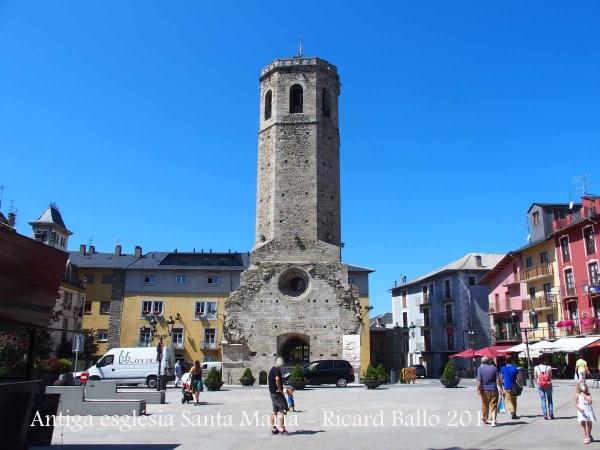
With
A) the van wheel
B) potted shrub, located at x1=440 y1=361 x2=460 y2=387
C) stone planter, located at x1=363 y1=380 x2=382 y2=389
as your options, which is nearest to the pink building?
potted shrub, located at x1=440 y1=361 x2=460 y2=387

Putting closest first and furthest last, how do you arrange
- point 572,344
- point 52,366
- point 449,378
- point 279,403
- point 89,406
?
1. point 279,403
2. point 89,406
3. point 52,366
4. point 449,378
5. point 572,344

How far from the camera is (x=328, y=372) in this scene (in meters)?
24.4

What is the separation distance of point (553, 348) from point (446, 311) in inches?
796

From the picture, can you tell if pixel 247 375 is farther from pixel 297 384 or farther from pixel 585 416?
pixel 585 416

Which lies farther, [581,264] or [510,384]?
[581,264]

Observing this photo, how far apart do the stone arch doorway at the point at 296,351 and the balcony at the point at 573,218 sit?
1795 centimetres

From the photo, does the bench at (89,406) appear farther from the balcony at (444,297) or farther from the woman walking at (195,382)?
the balcony at (444,297)

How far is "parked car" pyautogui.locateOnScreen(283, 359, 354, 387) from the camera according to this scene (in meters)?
24.3

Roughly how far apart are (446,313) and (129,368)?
31.3 metres

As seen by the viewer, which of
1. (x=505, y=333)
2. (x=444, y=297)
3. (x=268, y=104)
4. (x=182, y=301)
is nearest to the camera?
→ (x=268, y=104)

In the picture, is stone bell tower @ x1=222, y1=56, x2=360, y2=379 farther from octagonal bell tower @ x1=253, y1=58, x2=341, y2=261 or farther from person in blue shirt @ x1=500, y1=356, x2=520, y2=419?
person in blue shirt @ x1=500, y1=356, x2=520, y2=419

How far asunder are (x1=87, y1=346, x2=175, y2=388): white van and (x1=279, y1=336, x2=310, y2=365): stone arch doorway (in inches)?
256

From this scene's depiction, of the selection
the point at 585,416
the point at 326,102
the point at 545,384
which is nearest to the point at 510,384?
the point at 545,384

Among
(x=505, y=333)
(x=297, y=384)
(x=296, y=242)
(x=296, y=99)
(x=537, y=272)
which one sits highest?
(x=296, y=99)
